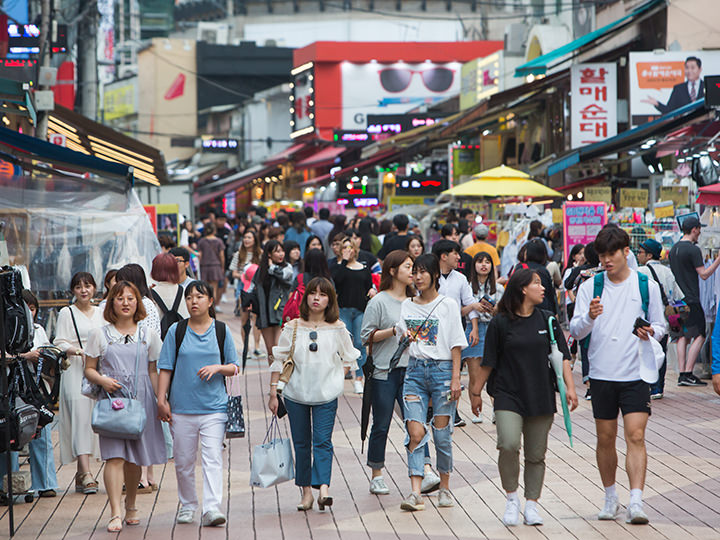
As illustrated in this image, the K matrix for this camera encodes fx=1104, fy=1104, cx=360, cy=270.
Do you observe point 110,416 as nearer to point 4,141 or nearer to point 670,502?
point 670,502

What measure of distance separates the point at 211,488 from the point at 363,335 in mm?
1634

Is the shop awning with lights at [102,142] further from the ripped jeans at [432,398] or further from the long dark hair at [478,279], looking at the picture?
the ripped jeans at [432,398]

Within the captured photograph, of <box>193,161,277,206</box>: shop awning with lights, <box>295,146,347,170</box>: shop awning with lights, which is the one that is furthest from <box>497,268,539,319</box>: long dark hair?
<box>193,161,277,206</box>: shop awning with lights

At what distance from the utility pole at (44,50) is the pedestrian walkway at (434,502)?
7739 millimetres

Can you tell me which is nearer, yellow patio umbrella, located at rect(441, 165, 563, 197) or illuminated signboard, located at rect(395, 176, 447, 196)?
yellow patio umbrella, located at rect(441, 165, 563, 197)

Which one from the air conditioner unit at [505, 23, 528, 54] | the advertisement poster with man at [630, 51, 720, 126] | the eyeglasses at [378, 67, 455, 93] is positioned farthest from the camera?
the eyeglasses at [378, 67, 455, 93]

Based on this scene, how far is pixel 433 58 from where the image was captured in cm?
5672

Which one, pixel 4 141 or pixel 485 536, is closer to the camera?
pixel 485 536

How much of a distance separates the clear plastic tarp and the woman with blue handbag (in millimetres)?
4498

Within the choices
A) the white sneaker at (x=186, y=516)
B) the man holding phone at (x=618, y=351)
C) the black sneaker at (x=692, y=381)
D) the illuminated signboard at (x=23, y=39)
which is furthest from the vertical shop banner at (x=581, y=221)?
the white sneaker at (x=186, y=516)

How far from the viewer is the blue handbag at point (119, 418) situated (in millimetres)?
6836

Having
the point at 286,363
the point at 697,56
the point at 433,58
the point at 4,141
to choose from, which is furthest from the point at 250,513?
the point at 433,58

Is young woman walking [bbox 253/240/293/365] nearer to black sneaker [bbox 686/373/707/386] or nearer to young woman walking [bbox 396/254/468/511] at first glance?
black sneaker [bbox 686/373/707/386]

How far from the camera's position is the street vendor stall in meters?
11.8
